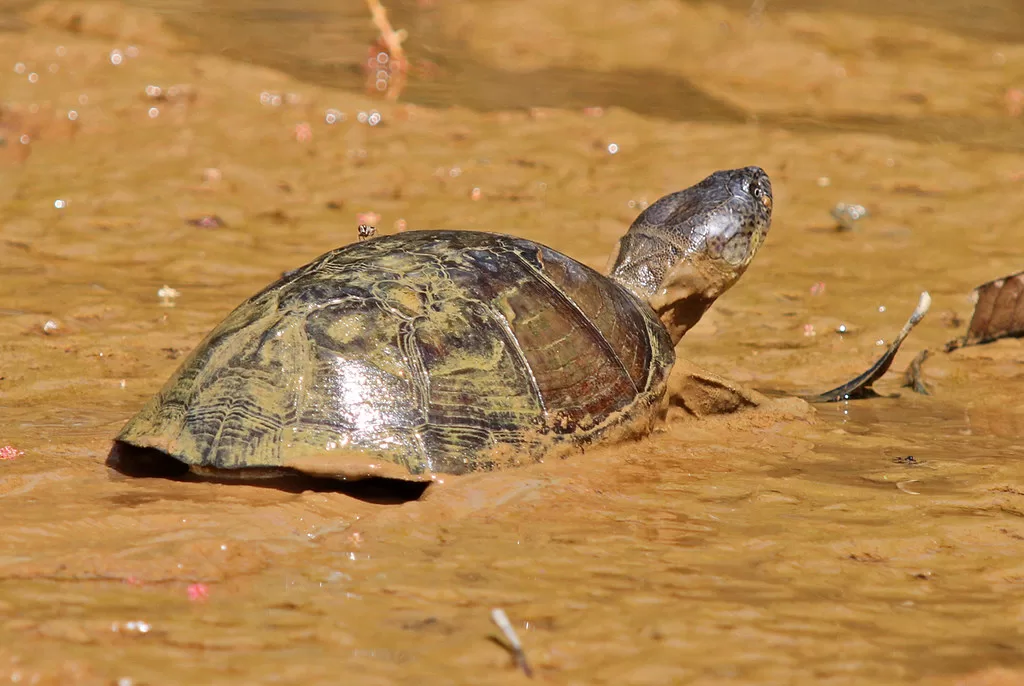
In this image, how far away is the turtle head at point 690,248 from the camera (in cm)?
500

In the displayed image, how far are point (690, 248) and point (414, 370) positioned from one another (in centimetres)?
182

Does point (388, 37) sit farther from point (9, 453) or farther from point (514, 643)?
point (514, 643)

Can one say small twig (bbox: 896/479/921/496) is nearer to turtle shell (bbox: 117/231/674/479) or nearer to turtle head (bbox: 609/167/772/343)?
turtle shell (bbox: 117/231/674/479)

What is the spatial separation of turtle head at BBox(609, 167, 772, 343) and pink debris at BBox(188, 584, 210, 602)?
2.60 meters

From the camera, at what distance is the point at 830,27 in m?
11.9

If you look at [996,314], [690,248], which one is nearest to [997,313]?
[996,314]

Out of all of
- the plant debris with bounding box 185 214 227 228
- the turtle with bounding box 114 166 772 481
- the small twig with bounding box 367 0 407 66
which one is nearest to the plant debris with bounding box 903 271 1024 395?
the turtle with bounding box 114 166 772 481

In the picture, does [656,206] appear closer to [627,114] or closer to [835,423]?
[835,423]

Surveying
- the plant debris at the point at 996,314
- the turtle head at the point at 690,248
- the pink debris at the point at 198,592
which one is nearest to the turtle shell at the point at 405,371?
the pink debris at the point at 198,592

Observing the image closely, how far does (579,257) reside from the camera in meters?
6.74

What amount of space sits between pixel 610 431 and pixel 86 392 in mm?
2357

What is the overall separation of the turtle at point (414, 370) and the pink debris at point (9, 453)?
0.37 metres

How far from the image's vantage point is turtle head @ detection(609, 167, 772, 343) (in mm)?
4996

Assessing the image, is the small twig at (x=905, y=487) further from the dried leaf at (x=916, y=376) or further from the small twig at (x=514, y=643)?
the small twig at (x=514, y=643)
